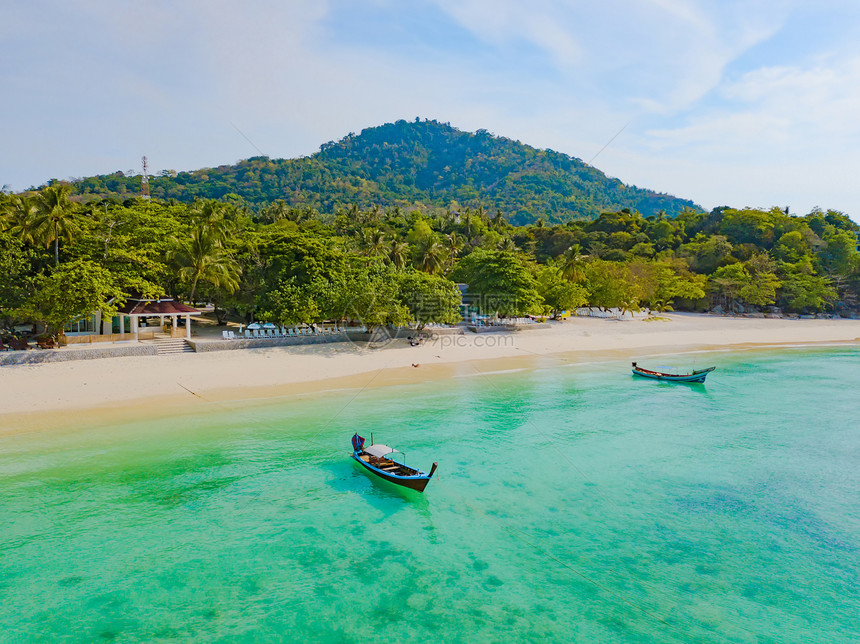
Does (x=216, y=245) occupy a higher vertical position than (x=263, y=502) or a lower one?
higher

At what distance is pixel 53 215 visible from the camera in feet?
82.7

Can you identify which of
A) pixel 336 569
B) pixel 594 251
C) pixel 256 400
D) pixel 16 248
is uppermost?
pixel 594 251

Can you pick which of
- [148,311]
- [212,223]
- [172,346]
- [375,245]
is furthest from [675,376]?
[212,223]

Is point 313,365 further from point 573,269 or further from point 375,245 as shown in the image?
point 573,269

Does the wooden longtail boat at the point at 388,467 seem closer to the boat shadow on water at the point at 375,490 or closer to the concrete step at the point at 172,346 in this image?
the boat shadow on water at the point at 375,490

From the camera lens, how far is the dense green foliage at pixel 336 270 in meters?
25.4

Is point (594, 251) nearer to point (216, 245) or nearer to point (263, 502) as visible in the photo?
point (216, 245)

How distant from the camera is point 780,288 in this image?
5975 centimetres

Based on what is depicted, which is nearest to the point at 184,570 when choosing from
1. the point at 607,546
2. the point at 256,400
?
the point at 607,546

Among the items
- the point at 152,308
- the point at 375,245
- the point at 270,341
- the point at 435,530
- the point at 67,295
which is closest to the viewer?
the point at 435,530

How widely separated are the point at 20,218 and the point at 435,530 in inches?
1129

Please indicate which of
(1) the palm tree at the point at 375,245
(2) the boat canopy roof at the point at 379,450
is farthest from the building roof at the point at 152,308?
(1) the palm tree at the point at 375,245

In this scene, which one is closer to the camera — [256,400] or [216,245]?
[256,400]

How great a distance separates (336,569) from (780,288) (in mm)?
66860
